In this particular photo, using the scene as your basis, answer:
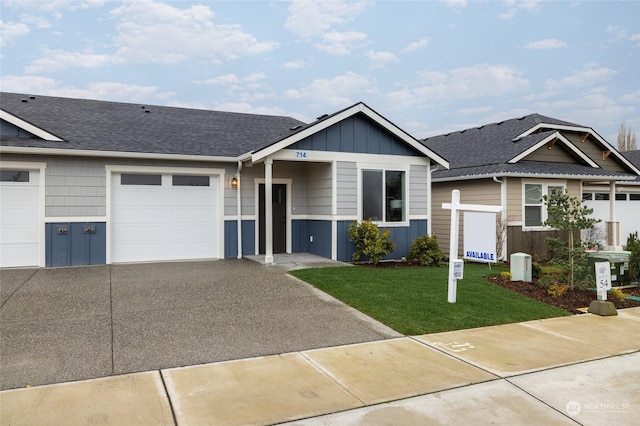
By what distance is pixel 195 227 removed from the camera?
38.0 feet

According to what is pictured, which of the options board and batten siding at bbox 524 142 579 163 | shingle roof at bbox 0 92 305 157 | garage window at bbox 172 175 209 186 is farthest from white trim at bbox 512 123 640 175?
garage window at bbox 172 175 209 186

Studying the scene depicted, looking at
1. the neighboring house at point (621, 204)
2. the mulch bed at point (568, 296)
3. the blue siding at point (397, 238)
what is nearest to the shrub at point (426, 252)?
the blue siding at point (397, 238)

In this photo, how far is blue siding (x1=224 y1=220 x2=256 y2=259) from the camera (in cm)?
1184

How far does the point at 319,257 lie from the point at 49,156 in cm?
681

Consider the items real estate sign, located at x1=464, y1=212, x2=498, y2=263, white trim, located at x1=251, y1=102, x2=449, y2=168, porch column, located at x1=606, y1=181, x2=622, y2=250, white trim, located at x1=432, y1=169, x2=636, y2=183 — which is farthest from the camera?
porch column, located at x1=606, y1=181, x2=622, y2=250

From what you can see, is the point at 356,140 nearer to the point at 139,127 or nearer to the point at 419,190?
the point at 419,190

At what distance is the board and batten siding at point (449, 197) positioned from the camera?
43.8 ft

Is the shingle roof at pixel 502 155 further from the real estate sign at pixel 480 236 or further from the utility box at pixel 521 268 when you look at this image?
the real estate sign at pixel 480 236

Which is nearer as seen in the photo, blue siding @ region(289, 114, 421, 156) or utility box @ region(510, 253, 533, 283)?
utility box @ region(510, 253, 533, 283)

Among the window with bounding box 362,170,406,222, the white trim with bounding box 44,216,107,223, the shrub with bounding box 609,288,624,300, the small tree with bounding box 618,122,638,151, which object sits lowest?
the shrub with bounding box 609,288,624,300

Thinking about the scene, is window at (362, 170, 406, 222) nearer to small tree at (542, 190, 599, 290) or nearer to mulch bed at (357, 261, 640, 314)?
mulch bed at (357, 261, 640, 314)

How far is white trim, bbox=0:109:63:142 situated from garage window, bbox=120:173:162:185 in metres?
1.59

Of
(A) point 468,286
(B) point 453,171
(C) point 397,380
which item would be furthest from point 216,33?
(C) point 397,380

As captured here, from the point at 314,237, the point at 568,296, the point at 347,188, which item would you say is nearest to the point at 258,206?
the point at 314,237
